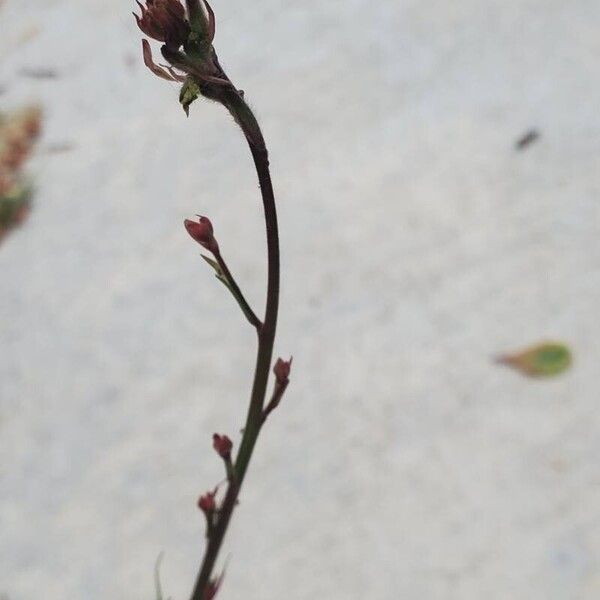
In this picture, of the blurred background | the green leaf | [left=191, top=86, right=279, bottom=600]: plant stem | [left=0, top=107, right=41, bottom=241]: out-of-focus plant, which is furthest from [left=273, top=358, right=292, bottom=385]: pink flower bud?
[left=0, top=107, right=41, bottom=241]: out-of-focus plant

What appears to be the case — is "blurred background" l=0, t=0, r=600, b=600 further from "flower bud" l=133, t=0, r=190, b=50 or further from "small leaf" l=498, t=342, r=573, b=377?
"flower bud" l=133, t=0, r=190, b=50

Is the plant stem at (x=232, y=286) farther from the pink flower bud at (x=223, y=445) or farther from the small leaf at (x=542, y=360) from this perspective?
the small leaf at (x=542, y=360)

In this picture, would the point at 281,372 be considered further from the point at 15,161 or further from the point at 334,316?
the point at 15,161

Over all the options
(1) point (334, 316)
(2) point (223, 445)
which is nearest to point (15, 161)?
(1) point (334, 316)

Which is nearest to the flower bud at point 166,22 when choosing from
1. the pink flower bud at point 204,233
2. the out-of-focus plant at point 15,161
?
the pink flower bud at point 204,233

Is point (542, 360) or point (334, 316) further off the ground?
point (334, 316)
